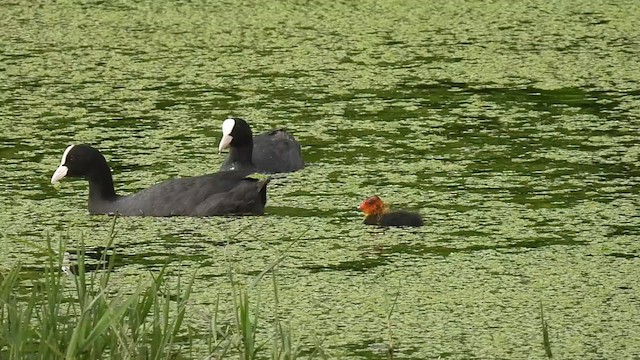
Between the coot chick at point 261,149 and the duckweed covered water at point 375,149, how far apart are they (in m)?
0.09

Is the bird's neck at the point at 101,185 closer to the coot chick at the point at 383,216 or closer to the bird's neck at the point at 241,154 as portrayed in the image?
the bird's neck at the point at 241,154

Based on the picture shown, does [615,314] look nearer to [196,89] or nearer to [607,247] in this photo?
[607,247]

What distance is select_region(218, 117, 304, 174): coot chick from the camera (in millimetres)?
6551

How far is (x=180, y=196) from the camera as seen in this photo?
586cm

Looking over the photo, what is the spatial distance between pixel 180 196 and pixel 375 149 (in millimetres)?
1139

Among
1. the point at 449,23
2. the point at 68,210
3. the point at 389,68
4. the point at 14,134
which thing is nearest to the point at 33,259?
the point at 68,210

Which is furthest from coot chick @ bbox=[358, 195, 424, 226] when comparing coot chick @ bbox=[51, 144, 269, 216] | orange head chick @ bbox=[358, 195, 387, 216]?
coot chick @ bbox=[51, 144, 269, 216]

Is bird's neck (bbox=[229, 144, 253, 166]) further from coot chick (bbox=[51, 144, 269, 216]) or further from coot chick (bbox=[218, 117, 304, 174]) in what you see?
coot chick (bbox=[51, 144, 269, 216])

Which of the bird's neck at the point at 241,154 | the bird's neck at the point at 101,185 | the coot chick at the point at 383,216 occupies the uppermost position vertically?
the bird's neck at the point at 101,185

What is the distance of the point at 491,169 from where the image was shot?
20.8 feet

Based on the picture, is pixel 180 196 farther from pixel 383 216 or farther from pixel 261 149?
pixel 261 149

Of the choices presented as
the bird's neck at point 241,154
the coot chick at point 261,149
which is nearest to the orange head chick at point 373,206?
the coot chick at point 261,149

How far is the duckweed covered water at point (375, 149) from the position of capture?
185 inches

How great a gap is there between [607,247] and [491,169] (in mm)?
1135
